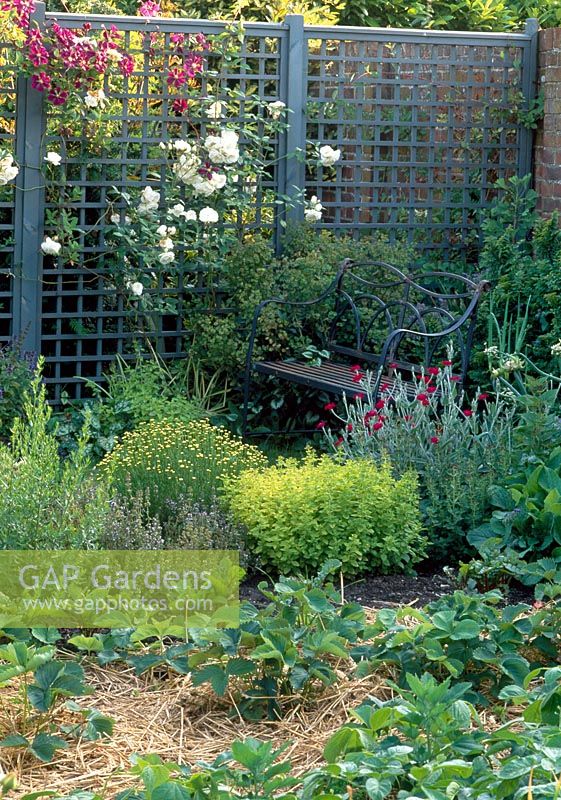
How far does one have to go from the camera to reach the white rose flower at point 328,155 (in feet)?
22.3

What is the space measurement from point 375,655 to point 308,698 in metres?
0.20

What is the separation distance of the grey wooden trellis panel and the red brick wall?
0.09 metres

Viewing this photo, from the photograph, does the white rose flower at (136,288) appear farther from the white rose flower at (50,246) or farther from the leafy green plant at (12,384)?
the leafy green plant at (12,384)

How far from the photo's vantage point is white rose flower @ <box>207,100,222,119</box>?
654cm

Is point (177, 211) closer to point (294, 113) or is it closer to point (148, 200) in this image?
point (148, 200)

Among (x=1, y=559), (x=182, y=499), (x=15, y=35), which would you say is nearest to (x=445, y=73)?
(x=15, y=35)

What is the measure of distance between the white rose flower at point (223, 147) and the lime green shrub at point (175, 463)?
188 cm

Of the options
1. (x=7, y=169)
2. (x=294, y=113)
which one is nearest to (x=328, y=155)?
(x=294, y=113)

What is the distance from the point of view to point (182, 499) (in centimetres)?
440

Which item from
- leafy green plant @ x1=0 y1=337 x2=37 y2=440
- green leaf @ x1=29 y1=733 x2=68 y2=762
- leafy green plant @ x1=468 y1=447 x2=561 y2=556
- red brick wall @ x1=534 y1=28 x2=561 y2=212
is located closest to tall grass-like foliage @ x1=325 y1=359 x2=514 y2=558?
Result: leafy green plant @ x1=468 y1=447 x2=561 y2=556

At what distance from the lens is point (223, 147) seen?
21.0 ft

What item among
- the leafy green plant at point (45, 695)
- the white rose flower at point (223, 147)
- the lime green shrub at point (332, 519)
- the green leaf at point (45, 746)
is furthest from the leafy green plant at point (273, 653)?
the white rose flower at point (223, 147)

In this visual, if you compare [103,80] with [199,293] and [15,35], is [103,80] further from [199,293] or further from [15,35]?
[199,293]

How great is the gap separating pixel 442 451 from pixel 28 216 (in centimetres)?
273
